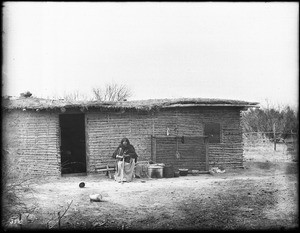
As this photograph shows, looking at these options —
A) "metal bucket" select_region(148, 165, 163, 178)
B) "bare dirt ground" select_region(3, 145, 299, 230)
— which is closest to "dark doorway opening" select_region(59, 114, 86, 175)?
"bare dirt ground" select_region(3, 145, 299, 230)

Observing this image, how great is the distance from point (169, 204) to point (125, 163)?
13.4ft

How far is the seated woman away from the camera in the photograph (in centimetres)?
1223

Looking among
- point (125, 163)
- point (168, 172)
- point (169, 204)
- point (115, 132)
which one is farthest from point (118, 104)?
point (169, 204)

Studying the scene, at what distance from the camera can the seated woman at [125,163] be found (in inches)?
481

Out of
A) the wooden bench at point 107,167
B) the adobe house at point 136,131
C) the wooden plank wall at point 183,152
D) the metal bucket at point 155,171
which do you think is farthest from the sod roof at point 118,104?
the metal bucket at point 155,171

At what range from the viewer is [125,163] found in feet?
40.4

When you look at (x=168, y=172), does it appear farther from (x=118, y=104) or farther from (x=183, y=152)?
(x=118, y=104)

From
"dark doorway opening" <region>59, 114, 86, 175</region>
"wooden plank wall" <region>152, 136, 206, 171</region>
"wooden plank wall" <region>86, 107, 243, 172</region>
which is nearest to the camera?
"wooden plank wall" <region>86, 107, 243, 172</region>

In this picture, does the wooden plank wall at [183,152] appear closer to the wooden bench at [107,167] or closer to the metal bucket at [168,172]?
the metal bucket at [168,172]

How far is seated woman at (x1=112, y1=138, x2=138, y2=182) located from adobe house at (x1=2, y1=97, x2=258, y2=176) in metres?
1.68

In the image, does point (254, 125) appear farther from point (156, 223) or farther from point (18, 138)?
point (156, 223)

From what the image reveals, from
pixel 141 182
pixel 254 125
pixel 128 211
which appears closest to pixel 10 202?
pixel 128 211

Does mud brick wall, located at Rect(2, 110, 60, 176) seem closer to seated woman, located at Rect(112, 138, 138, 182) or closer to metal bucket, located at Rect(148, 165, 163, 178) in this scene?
seated woman, located at Rect(112, 138, 138, 182)

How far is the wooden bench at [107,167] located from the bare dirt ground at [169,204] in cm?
66
